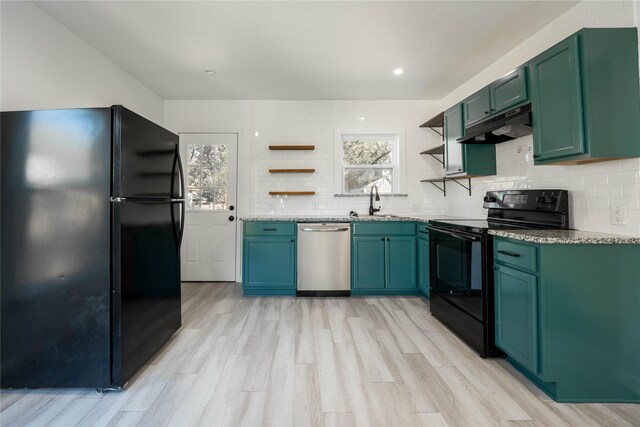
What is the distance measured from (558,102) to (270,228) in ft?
9.15

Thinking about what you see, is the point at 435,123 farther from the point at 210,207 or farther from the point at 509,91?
the point at 210,207

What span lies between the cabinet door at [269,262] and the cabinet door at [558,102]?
Answer: 2.53 meters

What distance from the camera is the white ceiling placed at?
7.06ft

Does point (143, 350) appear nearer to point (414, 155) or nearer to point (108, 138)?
point (108, 138)

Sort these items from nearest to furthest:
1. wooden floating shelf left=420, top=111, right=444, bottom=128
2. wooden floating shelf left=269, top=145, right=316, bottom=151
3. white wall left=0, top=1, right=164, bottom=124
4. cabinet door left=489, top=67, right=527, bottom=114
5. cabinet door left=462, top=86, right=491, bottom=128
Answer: white wall left=0, top=1, right=164, bottom=124 → cabinet door left=489, top=67, right=527, bottom=114 → cabinet door left=462, top=86, right=491, bottom=128 → wooden floating shelf left=420, top=111, right=444, bottom=128 → wooden floating shelf left=269, top=145, right=316, bottom=151

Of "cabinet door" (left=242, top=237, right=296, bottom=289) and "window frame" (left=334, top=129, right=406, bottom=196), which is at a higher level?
"window frame" (left=334, top=129, right=406, bottom=196)

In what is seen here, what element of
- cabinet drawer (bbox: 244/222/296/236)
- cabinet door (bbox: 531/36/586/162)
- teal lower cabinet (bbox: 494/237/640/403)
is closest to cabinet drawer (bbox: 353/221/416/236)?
cabinet drawer (bbox: 244/222/296/236)

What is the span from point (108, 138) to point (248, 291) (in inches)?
90.9

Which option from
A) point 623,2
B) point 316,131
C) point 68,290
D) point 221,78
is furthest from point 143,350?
point 623,2

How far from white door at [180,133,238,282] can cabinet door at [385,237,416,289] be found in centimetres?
212

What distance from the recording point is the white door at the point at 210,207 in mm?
4059

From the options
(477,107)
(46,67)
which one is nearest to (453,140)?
(477,107)

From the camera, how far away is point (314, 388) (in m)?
1.74

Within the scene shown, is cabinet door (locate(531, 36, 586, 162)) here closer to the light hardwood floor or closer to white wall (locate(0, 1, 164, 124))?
the light hardwood floor
